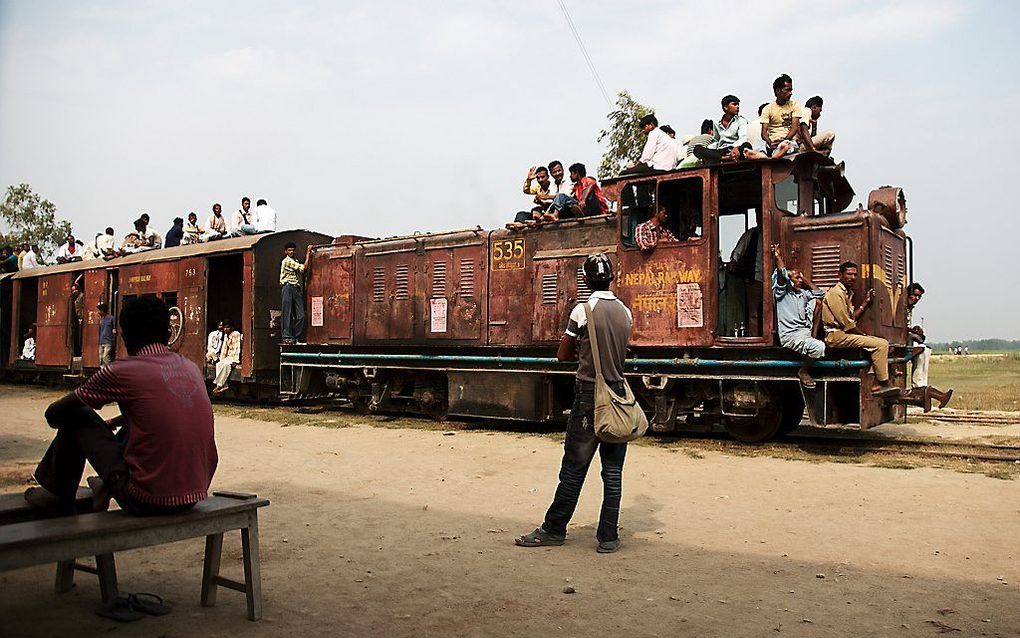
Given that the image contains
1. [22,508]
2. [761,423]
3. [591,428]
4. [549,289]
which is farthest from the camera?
[549,289]

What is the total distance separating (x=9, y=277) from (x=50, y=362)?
402cm

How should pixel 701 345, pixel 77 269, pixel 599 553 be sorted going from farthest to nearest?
pixel 77 269 < pixel 701 345 < pixel 599 553

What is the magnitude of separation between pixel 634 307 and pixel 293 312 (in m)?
7.49

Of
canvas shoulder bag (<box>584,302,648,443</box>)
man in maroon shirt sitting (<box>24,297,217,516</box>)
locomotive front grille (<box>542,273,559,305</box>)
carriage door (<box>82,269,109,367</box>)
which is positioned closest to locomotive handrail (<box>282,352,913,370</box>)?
locomotive front grille (<box>542,273,559,305</box>)

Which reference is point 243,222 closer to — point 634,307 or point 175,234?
point 175,234

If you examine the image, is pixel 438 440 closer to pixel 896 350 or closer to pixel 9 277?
pixel 896 350

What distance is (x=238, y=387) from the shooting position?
1742cm

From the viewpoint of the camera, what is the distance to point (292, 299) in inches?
617

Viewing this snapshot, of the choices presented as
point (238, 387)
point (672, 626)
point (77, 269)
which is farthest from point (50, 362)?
point (672, 626)

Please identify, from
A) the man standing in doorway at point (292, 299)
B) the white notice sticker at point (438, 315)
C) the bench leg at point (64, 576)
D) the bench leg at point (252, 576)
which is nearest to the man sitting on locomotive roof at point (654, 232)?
the white notice sticker at point (438, 315)

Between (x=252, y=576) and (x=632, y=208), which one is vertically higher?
(x=632, y=208)

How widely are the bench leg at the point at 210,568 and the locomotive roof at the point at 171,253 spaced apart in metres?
12.5

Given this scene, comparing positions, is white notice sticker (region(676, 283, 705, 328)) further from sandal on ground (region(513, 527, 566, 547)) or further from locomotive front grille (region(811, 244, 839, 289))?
sandal on ground (region(513, 527, 566, 547))

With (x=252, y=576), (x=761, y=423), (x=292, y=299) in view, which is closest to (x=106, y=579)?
(x=252, y=576)
